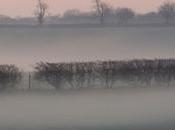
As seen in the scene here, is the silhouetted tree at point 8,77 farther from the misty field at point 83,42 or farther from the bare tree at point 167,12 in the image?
the bare tree at point 167,12

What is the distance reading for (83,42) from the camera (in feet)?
175

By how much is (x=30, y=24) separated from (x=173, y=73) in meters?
41.3

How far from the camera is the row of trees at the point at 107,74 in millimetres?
25172

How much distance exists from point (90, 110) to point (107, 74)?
472cm

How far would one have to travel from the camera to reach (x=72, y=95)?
24.0 m

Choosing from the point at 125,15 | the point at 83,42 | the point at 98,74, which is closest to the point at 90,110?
the point at 98,74

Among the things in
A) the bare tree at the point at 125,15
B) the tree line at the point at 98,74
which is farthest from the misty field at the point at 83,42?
the tree line at the point at 98,74

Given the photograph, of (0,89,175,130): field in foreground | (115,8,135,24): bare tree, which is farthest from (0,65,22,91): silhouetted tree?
(115,8,135,24): bare tree

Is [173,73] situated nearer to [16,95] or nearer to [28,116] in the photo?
[16,95]

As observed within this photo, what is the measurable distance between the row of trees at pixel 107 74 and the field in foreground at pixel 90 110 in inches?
29.8

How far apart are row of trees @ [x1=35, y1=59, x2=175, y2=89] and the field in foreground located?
756mm

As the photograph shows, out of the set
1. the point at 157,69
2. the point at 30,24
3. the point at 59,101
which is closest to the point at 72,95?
the point at 59,101

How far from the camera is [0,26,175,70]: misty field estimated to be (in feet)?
151

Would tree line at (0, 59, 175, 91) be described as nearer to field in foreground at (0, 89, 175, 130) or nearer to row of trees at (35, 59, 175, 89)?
row of trees at (35, 59, 175, 89)
